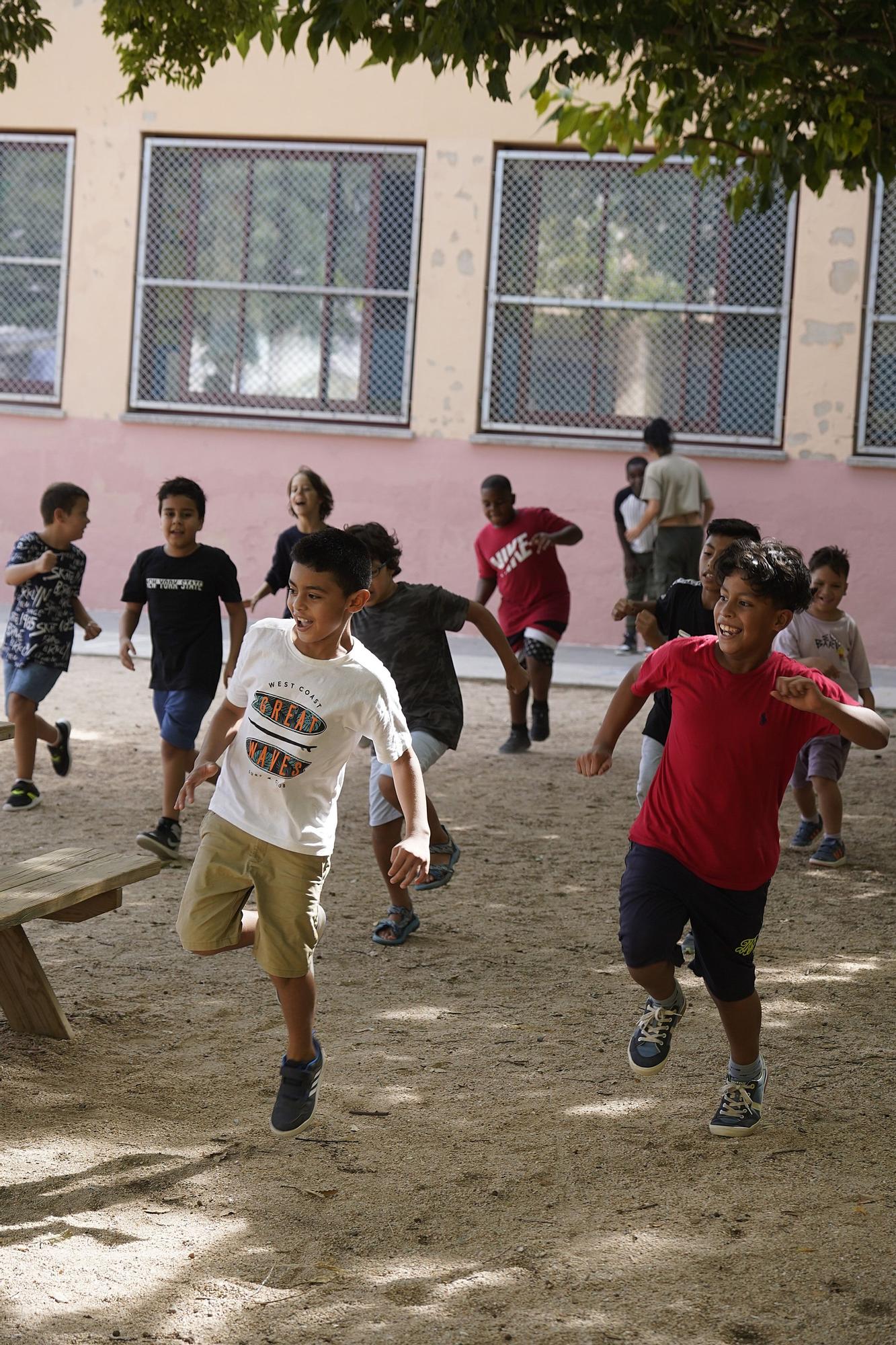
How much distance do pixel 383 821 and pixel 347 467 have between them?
9681 mm

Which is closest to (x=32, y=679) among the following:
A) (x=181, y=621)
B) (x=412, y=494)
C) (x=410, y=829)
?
(x=181, y=621)

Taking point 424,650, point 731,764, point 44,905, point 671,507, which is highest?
point 671,507

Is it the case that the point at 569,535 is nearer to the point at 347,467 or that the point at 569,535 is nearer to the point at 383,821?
the point at 383,821

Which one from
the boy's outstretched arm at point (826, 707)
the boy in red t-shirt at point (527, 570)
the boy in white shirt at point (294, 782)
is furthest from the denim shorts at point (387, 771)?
the boy in red t-shirt at point (527, 570)

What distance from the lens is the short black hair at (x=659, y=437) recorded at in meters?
12.4

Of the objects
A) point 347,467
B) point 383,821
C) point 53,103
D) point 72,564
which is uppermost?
point 53,103

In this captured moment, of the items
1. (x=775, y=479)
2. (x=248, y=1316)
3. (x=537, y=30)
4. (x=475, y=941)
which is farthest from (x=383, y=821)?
(x=775, y=479)

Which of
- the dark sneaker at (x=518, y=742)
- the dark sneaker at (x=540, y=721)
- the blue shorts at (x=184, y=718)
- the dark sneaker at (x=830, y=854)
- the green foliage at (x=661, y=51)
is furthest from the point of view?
the dark sneaker at (x=540, y=721)

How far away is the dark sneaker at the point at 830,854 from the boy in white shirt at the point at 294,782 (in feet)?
12.0

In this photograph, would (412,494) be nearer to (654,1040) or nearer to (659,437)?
(659,437)

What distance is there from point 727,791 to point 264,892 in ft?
3.81

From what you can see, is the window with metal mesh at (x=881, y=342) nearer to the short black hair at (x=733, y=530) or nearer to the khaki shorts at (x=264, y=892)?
the short black hair at (x=733, y=530)

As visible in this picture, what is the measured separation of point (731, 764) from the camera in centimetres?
375

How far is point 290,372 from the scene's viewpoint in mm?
15008
